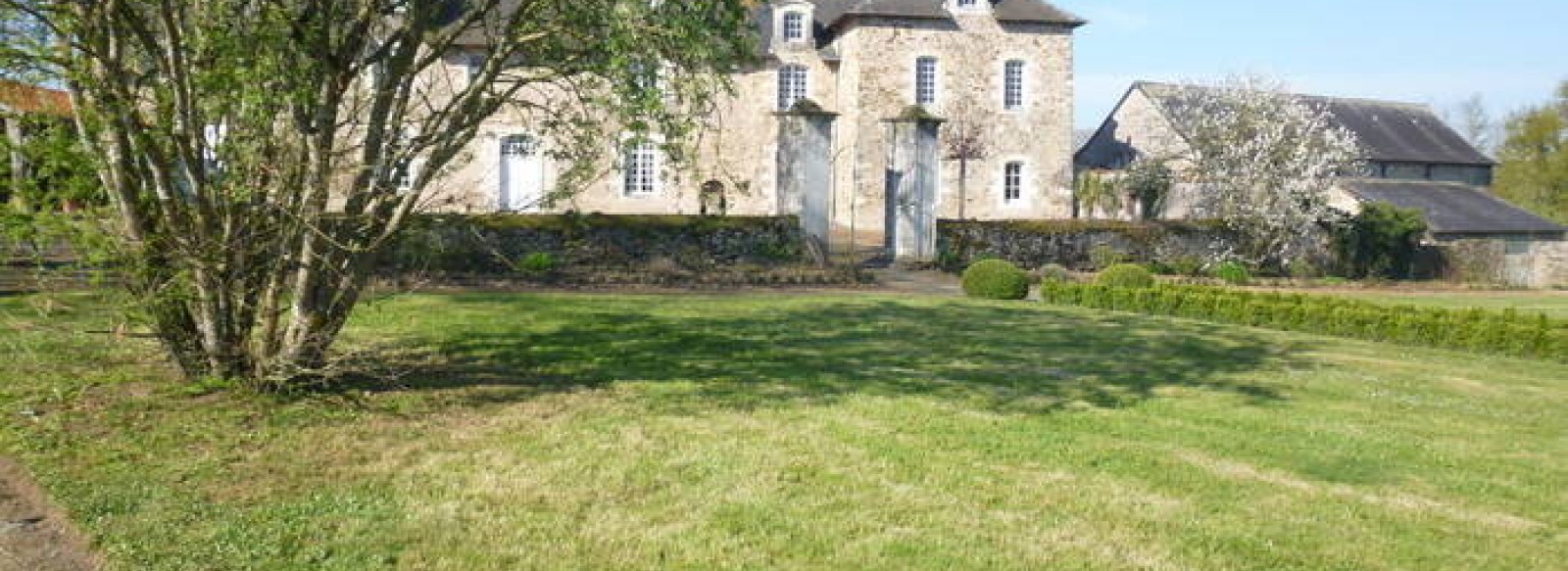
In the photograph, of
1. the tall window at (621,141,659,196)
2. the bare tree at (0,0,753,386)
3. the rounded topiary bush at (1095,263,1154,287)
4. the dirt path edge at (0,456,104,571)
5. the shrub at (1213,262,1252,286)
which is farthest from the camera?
the tall window at (621,141,659,196)

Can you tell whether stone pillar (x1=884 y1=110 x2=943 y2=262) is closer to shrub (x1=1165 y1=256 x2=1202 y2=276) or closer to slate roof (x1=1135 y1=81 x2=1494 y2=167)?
shrub (x1=1165 y1=256 x2=1202 y2=276)

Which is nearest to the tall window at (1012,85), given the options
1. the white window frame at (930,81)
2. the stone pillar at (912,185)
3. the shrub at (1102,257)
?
the white window frame at (930,81)

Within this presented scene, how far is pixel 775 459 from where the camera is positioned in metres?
5.87

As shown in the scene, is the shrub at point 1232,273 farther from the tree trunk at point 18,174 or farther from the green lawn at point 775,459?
the tree trunk at point 18,174

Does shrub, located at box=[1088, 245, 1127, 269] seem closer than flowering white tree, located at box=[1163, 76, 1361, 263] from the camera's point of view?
Yes

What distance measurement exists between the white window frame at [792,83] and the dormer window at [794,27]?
2.70 ft

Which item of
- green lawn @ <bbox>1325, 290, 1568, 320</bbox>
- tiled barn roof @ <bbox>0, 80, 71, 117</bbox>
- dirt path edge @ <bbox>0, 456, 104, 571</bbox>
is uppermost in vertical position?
tiled barn roof @ <bbox>0, 80, 71, 117</bbox>

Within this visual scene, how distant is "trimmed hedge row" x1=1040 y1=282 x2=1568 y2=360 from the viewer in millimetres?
13688

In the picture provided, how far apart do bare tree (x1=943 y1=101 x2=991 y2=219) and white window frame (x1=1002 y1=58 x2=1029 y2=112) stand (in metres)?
1.03

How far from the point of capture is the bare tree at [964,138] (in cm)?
3228

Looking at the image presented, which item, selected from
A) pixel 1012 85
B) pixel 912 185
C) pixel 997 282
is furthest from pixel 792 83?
pixel 997 282

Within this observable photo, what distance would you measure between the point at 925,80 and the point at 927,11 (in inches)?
83.4

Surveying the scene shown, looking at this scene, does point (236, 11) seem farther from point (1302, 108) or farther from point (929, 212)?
point (1302, 108)

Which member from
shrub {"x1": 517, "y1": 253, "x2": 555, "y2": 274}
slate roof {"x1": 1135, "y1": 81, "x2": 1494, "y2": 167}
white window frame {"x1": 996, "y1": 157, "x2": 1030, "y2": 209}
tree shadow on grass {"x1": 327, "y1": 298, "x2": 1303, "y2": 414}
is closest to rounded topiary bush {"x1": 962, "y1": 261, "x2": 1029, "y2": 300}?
tree shadow on grass {"x1": 327, "y1": 298, "x2": 1303, "y2": 414}
